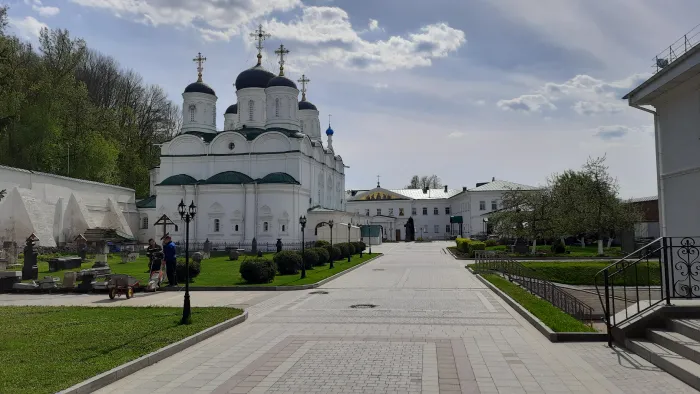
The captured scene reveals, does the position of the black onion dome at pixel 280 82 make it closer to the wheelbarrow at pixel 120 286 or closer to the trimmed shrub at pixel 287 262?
the trimmed shrub at pixel 287 262

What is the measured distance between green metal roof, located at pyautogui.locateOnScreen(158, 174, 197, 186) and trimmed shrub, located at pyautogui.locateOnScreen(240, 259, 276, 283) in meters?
29.4

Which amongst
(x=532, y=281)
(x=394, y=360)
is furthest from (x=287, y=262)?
(x=394, y=360)

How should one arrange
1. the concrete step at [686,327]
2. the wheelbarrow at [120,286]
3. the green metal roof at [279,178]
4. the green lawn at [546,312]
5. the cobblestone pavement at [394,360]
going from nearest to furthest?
the cobblestone pavement at [394,360]
the concrete step at [686,327]
the green lawn at [546,312]
the wheelbarrow at [120,286]
the green metal roof at [279,178]

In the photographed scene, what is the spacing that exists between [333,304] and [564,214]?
86.1ft

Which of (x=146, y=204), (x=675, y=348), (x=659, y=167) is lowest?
(x=675, y=348)

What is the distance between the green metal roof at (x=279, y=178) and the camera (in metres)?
44.9

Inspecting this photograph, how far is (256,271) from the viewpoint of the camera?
18.8 meters

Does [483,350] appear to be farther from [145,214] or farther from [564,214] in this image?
[145,214]

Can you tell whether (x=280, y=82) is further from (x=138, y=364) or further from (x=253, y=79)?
(x=138, y=364)

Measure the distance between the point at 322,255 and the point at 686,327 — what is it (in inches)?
788

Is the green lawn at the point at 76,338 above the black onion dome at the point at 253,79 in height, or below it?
below

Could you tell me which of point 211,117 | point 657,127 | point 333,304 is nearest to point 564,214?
point 657,127

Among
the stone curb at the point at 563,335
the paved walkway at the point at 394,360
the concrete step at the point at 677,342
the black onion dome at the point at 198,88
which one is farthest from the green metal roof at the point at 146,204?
the concrete step at the point at 677,342

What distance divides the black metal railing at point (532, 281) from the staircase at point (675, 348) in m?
3.02
